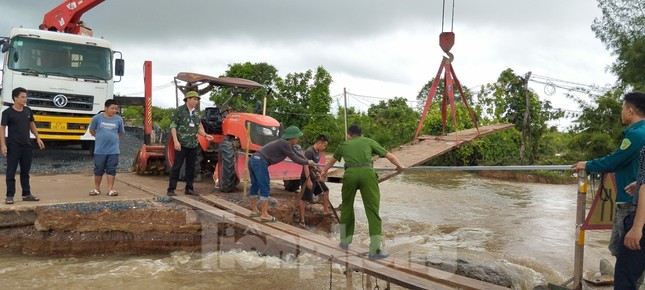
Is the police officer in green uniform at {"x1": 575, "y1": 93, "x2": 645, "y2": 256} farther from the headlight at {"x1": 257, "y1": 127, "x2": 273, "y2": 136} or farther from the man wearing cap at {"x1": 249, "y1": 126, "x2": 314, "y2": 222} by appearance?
the headlight at {"x1": 257, "y1": 127, "x2": 273, "y2": 136}

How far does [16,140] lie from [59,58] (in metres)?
4.99

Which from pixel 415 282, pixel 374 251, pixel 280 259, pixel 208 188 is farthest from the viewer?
pixel 208 188

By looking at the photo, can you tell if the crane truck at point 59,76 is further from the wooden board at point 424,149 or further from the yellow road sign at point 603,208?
the yellow road sign at point 603,208

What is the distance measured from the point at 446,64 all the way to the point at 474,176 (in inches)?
610

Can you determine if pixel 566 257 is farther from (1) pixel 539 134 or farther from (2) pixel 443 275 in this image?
(1) pixel 539 134

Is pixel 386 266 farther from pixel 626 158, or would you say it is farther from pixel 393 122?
pixel 393 122

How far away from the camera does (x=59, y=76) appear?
10.7 m

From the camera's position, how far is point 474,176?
69.8 feet

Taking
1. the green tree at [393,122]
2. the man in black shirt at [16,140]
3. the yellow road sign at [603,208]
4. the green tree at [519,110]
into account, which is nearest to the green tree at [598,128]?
the green tree at [519,110]

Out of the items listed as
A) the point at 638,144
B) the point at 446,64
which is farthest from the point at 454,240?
the point at 638,144

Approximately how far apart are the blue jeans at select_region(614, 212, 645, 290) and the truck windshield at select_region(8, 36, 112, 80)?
10662mm

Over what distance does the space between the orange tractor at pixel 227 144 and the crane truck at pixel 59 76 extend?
2.10 m

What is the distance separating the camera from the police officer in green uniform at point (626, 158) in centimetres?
330

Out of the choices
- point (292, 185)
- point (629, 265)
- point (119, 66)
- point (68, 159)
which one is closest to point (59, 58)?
point (119, 66)
